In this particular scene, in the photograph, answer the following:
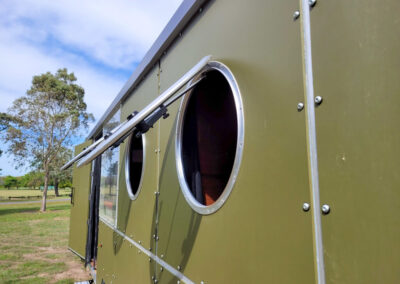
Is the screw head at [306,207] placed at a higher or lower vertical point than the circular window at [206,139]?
lower

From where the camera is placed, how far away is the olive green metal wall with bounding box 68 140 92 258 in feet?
17.7

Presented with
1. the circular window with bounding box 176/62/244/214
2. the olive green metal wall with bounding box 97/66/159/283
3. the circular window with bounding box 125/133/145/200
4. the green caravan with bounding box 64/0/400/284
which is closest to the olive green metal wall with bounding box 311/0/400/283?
the green caravan with bounding box 64/0/400/284

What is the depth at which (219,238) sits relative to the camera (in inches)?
49.4

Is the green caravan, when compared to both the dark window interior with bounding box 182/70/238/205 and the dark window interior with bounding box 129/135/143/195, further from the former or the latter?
the dark window interior with bounding box 129/135/143/195

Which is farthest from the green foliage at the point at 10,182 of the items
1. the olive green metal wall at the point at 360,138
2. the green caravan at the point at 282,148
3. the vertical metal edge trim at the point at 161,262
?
the olive green metal wall at the point at 360,138

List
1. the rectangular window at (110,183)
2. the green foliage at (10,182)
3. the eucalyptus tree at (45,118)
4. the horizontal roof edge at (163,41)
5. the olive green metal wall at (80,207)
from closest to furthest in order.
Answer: the horizontal roof edge at (163,41) < the rectangular window at (110,183) < the olive green metal wall at (80,207) < the eucalyptus tree at (45,118) < the green foliage at (10,182)

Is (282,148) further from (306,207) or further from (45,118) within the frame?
(45,118)

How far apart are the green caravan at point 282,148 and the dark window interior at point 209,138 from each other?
0.01m

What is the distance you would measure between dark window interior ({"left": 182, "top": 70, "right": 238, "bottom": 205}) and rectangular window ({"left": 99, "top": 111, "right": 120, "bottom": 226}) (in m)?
1.60

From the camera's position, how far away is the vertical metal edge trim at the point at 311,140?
76 centimetres

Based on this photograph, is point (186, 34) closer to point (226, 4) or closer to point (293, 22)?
point (226, 4)

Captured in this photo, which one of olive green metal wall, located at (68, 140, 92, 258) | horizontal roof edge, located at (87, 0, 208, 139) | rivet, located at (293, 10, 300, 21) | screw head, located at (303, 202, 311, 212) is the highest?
horizontal roof edge, located at (87, 0, 208, 139)

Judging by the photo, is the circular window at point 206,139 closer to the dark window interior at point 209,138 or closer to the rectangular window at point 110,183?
the dark window interior at point 209,138

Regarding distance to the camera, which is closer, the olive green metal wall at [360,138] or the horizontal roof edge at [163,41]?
the olive green metal wall at [360,138]
